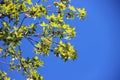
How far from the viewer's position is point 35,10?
805 centimetres

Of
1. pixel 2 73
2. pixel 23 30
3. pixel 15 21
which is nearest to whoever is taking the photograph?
pixel 23 30

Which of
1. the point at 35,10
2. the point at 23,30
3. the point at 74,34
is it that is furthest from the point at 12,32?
the point at 74,34

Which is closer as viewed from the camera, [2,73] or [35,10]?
[35,10]

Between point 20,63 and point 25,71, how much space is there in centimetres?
31

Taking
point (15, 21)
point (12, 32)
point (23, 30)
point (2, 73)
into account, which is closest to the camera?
point (12, 32)

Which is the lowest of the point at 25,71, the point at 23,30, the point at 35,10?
the point at 25,71

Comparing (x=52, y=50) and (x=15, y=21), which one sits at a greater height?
(x=15, y=21)

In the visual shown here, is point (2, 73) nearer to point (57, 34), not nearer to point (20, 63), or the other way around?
Result: point (20, 63)

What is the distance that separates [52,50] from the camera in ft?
27.0

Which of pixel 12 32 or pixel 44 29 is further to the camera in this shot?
pixel 44 29

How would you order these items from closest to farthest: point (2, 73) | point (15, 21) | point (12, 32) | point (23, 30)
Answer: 1. point (12, 32)
2. point (23, 30)
3. point (15, 21)
4. point (2, 73)

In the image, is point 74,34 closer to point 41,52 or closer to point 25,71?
point 41,52

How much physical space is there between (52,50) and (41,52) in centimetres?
36

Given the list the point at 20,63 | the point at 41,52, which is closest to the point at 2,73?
the point at 20,63
